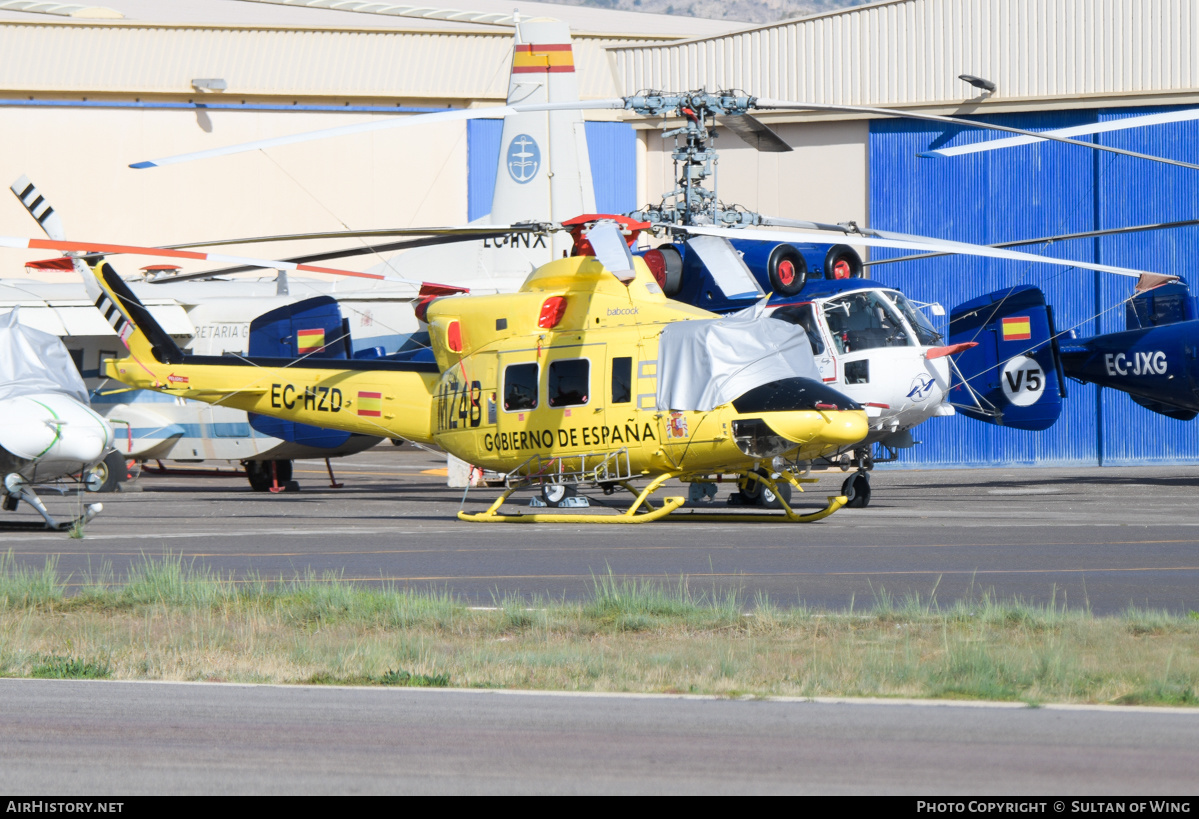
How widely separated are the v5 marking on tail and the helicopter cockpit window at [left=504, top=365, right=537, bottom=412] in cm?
171

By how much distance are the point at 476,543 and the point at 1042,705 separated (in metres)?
9.35

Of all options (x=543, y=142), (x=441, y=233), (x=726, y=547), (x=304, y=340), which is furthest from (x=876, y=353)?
(x=543, y=142)

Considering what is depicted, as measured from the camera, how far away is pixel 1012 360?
75.9 ft

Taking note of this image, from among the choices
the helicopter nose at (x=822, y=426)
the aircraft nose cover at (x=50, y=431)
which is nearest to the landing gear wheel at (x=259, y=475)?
the aircraft nose cover at (x=50, y=431)

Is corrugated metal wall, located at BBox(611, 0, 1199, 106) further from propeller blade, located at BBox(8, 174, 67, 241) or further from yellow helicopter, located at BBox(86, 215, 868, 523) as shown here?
propeller blade, located at BBox(8, 174, 67, 241)

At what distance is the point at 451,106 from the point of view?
1590 inches

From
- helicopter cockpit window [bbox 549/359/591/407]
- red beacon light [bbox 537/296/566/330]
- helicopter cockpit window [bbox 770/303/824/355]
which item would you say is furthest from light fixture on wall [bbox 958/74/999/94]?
helicopter cockpit window [bbox 549/359/591/407]

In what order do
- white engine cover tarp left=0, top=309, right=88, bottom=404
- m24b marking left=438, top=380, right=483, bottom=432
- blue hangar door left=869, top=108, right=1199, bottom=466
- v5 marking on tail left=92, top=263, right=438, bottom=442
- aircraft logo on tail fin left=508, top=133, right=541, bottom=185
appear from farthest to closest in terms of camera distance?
1. blue hangar door left=869, top=108, right=1199, bottom=466
2. aircraft logo on tail fin left=508, top=133, right=541, bottom=185
3. v5 marking on tail left=92, top=263, right=438, bottom=442
4. m24b marking left=438, top=380, right=483, bottom=432
5. white engine cover tarp left=0, top=309, right=88, bottom=404

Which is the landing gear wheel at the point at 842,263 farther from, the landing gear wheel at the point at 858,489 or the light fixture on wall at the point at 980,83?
the light fixture on wall at the point at 980,83

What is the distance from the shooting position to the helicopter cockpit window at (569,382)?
18.0m

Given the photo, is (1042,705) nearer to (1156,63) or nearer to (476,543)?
(476,543)

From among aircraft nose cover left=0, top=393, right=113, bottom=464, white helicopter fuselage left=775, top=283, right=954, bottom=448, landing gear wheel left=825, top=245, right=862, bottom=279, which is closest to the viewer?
aircraft nose cover left=0, top=393, right=113, bottom=464

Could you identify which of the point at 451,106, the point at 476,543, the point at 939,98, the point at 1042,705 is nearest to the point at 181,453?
the point at 476,543

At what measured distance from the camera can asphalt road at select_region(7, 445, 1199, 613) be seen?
11.5 m
